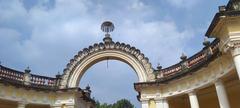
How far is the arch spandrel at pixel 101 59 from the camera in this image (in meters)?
26.0

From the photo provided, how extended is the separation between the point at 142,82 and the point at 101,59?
192 inches

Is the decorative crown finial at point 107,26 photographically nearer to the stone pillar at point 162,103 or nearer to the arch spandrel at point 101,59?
the arch spandrel at point 101,59

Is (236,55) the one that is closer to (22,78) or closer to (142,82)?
(142,82)

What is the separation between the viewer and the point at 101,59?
89.4ft

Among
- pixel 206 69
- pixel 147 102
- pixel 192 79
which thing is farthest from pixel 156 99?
pixel 206 69

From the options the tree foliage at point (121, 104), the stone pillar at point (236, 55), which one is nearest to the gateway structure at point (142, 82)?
the stone pillar at point (236, 55)

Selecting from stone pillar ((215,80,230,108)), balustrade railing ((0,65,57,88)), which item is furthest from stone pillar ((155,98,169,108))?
balustrade railing ((0,65,57,88))

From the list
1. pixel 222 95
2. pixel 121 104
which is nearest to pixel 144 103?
pixel 222 95

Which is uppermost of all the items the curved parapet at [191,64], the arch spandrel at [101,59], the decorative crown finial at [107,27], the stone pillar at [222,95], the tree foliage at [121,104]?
the decorative crown finial at [107,27]

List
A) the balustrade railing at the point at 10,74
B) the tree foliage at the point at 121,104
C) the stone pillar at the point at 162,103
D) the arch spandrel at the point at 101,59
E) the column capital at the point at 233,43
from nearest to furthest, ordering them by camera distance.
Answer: the column capital at the point at 233,43 < the balustrade railing at the point at 10,74 < the stone pillar at the point at 162,103 < the arch spandrel at the point at 101,59 < the tree foliage at the point at 121,104

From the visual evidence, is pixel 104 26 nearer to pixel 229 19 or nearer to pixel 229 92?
pixel 229 92

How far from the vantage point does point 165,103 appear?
24.4 m

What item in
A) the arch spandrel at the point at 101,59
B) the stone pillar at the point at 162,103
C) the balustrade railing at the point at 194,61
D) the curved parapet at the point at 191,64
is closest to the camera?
the curved parapet at the point at 191,64

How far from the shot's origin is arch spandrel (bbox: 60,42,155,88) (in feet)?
85.1
